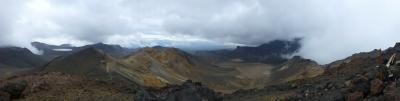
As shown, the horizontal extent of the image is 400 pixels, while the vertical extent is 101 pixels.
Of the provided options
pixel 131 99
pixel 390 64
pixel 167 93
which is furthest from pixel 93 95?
pixel 390 64

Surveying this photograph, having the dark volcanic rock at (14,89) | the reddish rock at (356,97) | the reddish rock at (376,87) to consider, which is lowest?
the reddish rock at (356,97)

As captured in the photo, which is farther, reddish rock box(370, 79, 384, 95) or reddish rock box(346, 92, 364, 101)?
reddish rock box(346, 92, 364, 101)

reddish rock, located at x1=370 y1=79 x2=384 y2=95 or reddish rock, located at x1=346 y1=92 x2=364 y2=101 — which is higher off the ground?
reddish rock, located at x1=370 y1=79 x2=384 y2=95

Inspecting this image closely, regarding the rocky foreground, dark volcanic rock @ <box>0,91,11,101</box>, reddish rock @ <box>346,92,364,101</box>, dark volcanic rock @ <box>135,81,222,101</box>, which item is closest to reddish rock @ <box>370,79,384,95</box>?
the rocky foreground

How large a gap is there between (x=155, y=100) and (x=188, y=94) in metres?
3.07

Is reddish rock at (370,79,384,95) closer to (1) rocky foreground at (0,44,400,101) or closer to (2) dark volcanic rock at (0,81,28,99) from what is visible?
(1) rocky foreground at (0,44,400,101)

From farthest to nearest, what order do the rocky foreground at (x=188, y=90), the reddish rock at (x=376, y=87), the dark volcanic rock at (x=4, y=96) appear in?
the dark volcanic rock at (x=4, y=96) < the rocky foreground at (x=188, y=90) < the reddish rock at (x=376, y=87)

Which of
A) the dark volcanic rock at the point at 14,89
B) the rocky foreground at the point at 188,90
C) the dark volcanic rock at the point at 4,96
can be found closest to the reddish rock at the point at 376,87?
the rocky foreground at the point at 188,90

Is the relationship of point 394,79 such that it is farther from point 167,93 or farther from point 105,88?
point 105,88

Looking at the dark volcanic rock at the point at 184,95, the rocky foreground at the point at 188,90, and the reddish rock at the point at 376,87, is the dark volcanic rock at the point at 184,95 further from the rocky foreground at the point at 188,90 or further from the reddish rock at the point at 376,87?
the reddish rock at the point at 376,87

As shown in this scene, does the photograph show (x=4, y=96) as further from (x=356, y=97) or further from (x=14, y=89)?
(x=356, y=97)

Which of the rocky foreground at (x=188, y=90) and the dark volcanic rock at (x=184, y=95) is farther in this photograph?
the dark volcanic rock at (x=184, y=95)

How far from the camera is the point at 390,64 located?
56.1 m

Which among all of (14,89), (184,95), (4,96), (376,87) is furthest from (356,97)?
(14,89)
